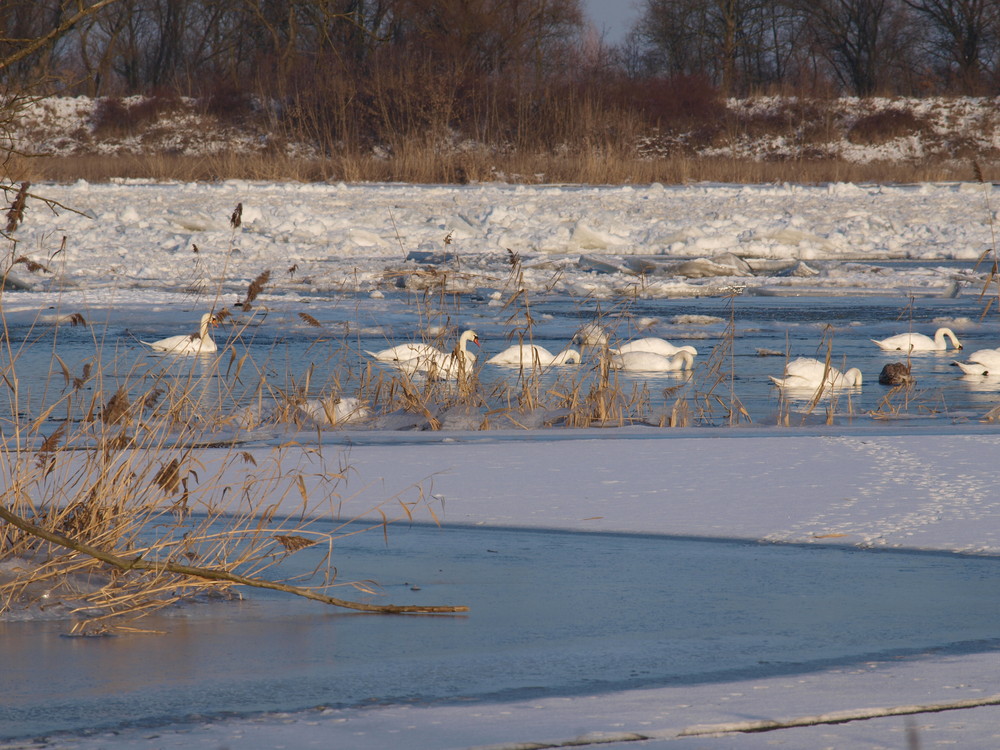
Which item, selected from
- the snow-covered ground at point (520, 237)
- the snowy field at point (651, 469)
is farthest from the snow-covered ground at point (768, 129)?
the snowy field at point (651, 469)

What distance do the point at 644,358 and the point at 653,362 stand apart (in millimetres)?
54

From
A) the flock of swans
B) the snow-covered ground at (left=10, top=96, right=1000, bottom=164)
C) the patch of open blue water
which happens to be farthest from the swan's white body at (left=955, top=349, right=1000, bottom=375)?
the snow-covered ground at (left=10, top=96, right=1000, bottom=164)

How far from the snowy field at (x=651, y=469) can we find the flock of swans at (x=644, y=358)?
16 centimetres

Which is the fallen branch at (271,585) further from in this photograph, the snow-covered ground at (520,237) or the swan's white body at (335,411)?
the snow-covered ground at (520,237)

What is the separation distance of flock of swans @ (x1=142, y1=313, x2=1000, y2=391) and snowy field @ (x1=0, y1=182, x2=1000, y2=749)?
0.16 m

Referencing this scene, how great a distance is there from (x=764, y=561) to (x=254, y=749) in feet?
4.67

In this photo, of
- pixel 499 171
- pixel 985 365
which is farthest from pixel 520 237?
pixel 985 365

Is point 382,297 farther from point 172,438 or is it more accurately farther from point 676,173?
point 676,173

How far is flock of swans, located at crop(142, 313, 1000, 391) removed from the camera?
5828 mm

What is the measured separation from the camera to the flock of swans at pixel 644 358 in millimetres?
5828

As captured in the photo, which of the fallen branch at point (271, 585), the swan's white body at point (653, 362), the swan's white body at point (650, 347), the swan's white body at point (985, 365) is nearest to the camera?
the fallen branch at point (271, 585)

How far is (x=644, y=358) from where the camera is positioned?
6.68 m

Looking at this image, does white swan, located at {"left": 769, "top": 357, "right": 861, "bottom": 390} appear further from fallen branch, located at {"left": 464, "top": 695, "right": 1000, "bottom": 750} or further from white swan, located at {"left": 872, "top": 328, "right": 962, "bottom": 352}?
fallen branch, located at {"left": 464, "top": 695, "right": 1000, "bottom": 750}

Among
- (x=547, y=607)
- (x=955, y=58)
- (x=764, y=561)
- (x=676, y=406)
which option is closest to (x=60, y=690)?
(x=547, y=607)
